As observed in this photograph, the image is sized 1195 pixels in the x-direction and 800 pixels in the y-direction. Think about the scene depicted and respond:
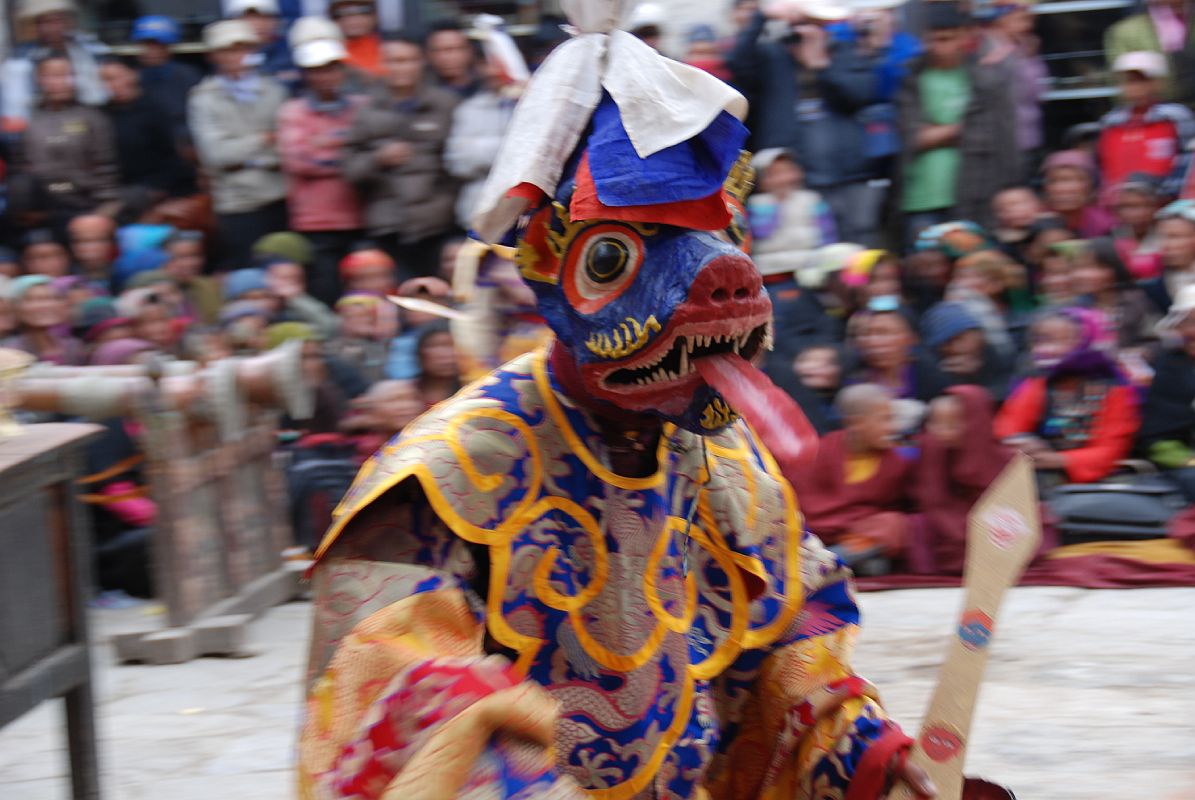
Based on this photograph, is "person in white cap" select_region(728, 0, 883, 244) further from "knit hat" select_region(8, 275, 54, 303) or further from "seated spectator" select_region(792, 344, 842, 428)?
"knit hat" select_region(8, 275, 54, 303)

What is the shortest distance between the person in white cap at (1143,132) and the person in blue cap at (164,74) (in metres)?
4.56

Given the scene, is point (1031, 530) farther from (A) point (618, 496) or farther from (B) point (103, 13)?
(B) point (103, 13)

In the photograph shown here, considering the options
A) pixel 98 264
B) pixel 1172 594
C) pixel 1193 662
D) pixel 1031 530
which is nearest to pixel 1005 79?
pixel 1172 594

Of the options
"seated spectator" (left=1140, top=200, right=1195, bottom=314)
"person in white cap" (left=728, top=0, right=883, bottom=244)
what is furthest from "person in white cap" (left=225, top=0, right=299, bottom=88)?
"seated spectator" (left=1140, top=200, right=1195, bottom=314)

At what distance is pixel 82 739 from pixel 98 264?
4.57m

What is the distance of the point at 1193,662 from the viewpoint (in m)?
5.16

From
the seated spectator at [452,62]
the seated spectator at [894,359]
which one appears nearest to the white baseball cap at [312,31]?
the seated spectator at [452,62]

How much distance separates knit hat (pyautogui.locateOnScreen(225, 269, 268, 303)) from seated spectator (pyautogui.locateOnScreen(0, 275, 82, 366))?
0.73 meters

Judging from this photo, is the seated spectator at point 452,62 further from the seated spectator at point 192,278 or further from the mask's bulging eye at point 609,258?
the mask's bulging eye at point 609,258

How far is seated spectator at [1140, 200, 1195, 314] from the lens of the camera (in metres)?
7.30

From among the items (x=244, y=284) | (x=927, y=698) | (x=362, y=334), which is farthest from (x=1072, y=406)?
(x=244, y=284)

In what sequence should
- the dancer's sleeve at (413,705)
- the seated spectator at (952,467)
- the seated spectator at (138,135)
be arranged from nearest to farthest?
the dancer's sleeve at (413,705) → the seated spectator at (952,467) → the seated spectator at (138,135)

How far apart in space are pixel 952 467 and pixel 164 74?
475 centimetres

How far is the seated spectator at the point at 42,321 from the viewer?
7254mm
